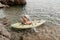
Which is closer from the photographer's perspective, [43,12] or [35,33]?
[35,33]

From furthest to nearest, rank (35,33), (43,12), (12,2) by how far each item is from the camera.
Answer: (12,2) → (43,12) → (35,33)

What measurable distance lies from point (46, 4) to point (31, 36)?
7.78 metres

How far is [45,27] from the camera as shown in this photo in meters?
11.1

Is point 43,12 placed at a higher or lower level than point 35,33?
lower

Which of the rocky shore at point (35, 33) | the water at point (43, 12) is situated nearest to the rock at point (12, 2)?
the water at point (43, 12)

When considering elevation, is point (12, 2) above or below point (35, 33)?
below

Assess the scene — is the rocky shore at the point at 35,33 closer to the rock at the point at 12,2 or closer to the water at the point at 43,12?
the water at the point at 43,12

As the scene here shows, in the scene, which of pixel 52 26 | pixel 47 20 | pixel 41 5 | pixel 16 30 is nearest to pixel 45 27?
pixel 52 26

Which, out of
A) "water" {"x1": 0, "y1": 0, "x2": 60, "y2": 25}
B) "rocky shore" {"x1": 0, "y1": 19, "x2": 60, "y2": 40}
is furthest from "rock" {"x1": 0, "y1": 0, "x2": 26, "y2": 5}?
"rocky shore" {"x1": 0, "y1": 19, "x2": 60, "y2": 40}

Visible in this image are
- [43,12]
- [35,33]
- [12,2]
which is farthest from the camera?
[12,2]

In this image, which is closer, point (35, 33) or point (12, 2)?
point (35, 33)

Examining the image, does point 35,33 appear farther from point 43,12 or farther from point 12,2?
point 12,2

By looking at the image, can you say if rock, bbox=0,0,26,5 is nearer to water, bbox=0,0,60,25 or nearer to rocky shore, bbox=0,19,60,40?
water, bbox=0,0,60,25

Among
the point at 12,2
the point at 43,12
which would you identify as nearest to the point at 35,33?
the point at 43,12
